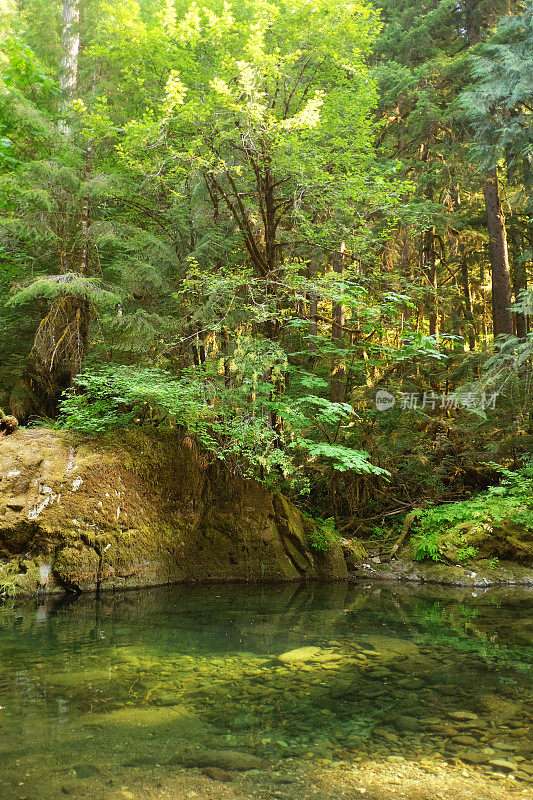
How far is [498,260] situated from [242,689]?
12.2 metres

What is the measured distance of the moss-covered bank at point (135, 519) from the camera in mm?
7801

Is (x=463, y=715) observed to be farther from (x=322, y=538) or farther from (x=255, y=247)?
(x=255, y=247)

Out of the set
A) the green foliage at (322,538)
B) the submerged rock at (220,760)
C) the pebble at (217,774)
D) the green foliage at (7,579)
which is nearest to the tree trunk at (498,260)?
the green foliage at (322,538)

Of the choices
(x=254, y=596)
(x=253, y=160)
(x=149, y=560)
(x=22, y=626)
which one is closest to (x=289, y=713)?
(x=22, y=626)

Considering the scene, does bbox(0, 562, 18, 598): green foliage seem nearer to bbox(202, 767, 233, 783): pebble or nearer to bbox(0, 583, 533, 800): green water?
bbox(0, 583, 533, 800): green water

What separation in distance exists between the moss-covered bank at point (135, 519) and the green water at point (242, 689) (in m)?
0.93

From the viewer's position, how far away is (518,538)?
9914 millimetres

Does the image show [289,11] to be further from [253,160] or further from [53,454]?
[53,454]

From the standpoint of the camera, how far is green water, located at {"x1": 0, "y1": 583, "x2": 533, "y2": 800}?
306 cm

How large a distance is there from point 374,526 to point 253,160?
851cm

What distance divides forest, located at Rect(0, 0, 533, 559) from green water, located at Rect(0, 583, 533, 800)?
10.1 feet

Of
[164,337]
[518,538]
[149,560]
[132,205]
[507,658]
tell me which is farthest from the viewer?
[132,205]

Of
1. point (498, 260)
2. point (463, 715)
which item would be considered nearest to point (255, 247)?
point (498, 260)

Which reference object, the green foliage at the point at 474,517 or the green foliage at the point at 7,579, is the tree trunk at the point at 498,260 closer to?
the green foliage at the point at 474,517
